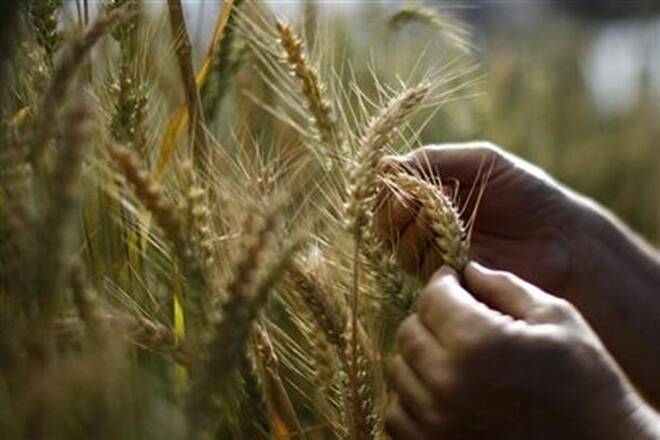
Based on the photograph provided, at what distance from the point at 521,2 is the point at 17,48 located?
23.4 ft

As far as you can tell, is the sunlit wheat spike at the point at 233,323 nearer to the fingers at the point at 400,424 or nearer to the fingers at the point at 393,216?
the fingers at the point at 400,424

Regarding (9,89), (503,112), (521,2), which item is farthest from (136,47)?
(521,2)

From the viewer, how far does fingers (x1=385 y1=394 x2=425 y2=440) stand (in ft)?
3.76

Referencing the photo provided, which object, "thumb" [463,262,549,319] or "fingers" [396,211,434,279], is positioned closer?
"thumb" [463,262,549,319]

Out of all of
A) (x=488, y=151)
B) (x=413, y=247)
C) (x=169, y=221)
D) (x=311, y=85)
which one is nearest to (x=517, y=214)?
(x=488, y=151)

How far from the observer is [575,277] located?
158 centimetres

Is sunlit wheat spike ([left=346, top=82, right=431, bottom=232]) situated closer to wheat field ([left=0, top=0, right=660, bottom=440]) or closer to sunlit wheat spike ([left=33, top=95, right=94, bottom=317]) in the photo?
wheat field ([left=0, top=0, right=660, bottom=440])

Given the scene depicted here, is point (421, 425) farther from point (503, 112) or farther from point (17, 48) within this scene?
point (503, 112)

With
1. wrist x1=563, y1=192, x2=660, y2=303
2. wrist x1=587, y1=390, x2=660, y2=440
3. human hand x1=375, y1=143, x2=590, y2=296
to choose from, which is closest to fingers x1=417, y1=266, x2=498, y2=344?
wrist x1=587, y1=390, x2=660, y2=440

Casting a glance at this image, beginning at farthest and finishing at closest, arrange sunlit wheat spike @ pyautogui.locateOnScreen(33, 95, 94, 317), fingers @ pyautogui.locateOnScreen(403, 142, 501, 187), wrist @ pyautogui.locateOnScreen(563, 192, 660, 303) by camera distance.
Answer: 1. wrist @ pyautogui.locateOnScreen(563, 192, 660, 303)
2. fingers @ pyautogui.locateOnScreen(403, 142, 501, 187)
3. sunlit wheat spike @ pyautogui.locateOnScreen(33, 95, 94, 317)

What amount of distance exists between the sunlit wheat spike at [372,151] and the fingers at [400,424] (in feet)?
0.47

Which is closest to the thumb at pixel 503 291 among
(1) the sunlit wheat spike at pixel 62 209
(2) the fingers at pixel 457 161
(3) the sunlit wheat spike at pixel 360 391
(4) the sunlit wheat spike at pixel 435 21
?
(3) the sunlit wheat spike at pixel 360 391

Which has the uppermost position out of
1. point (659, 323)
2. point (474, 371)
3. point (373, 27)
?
point (373, 27)

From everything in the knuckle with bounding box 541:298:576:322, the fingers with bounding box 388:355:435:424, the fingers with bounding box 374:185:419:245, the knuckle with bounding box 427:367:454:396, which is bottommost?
the fingers with bounding box 388:355:435:424
